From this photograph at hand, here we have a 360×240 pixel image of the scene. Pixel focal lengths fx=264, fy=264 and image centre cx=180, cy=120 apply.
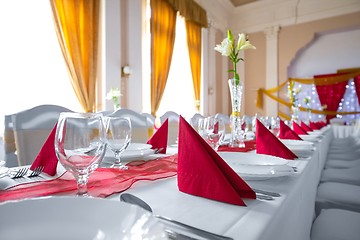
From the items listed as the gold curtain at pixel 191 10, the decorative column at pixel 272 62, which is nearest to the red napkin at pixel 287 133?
the gold curtain at pixel 191 10

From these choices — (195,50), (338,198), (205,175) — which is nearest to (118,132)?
(205,175)

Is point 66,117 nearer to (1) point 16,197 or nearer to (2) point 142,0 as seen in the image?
(1) point 16,197

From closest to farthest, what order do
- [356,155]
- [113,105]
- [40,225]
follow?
[40,225], [356,155], [113,105]

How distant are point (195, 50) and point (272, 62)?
7.33 ft

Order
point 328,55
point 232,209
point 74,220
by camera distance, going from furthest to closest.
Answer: point 328,55
point 232,209
point 74,220

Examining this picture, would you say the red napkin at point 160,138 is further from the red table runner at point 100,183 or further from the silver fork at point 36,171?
the silver fork at point 36,171

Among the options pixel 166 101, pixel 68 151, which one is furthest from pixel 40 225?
pixel 166 101

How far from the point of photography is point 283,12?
6.68 meters

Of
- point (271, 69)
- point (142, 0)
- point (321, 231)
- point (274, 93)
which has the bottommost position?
point (321, 231)

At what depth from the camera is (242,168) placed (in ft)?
2.04

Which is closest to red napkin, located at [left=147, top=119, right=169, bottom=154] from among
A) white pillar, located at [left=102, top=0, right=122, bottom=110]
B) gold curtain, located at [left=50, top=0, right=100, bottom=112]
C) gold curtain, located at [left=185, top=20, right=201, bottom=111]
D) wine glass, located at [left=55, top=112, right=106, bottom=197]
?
wine glass, located at [left=55, top=112, right=106, bottom=197]

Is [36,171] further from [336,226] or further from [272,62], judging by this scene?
[272,62]

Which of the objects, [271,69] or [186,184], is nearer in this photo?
[186,184]

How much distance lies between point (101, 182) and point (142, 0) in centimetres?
461
